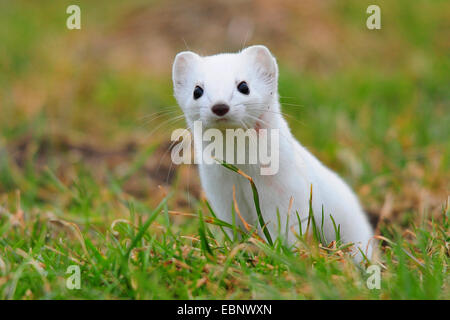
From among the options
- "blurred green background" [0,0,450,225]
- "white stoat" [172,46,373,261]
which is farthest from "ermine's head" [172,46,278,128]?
"blurred green background" [0,0,450,225]

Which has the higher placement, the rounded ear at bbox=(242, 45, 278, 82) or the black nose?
the rounded ear at bbox=(242, 45, 278, 82)

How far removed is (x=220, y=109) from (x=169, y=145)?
3.83 metres

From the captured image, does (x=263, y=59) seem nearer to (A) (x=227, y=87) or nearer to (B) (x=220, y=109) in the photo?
(A) (x=227, y=87)

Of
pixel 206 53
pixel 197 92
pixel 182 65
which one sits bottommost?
pixel 197 92

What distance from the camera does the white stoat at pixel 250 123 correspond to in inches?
138

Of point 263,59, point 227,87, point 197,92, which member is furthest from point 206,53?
point 227,87

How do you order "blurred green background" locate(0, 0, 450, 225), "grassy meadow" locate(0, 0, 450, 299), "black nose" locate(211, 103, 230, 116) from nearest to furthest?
"grassy meadow" locate(0, 0, 450, 299), "black nose" locate(211, 103, 230, 116), "blurred green background" locate(0, 0, 450, 225)

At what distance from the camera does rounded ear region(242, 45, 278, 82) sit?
3.75 meters

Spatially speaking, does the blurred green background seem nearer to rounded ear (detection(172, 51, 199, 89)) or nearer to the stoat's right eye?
rounded ear (detection(172, 51, 199, 89))

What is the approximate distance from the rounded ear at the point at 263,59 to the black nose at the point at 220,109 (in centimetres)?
52

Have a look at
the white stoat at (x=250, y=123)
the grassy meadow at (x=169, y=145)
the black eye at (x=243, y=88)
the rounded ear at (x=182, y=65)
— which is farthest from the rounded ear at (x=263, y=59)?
the grassy meadow at (x=169, y=145)

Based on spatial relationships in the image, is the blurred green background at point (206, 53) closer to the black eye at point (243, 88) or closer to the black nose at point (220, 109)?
the black eye at point (243, 88)

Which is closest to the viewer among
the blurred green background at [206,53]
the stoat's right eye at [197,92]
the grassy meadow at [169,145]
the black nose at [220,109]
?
the grassy meadow at [169,145]

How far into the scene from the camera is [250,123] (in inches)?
143
